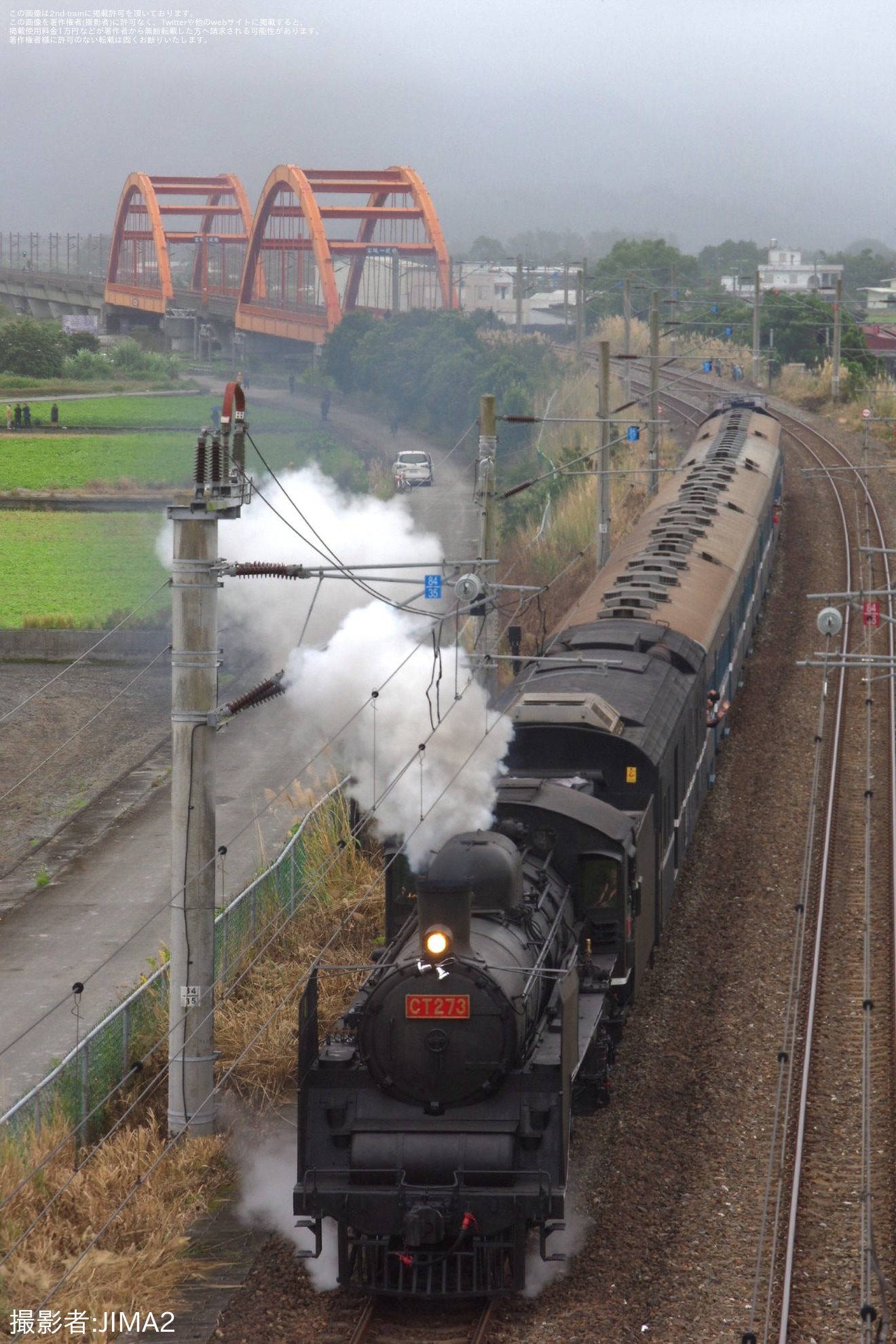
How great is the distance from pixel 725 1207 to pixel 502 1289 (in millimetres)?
2753

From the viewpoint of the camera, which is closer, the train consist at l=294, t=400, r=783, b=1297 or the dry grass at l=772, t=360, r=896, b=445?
the train consist at l=294, t=400, r=783, b=1297

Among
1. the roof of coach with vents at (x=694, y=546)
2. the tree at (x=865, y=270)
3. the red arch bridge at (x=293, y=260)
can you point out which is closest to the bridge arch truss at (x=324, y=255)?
the red arch bridge at (x=293, y=260)

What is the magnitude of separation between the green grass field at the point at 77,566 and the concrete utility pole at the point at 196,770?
96.5ft

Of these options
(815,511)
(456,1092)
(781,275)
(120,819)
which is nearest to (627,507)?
(815,511)

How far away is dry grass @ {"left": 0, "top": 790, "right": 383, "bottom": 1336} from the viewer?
509 inches

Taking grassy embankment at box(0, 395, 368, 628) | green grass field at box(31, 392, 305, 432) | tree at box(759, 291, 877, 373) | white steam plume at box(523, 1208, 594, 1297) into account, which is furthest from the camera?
tree at box(759, 291, 877, 373)

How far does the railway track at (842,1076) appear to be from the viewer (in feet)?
42.2

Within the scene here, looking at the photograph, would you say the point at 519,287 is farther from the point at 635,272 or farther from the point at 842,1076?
the point at 842,1076

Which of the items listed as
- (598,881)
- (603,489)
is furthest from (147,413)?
(598,881)

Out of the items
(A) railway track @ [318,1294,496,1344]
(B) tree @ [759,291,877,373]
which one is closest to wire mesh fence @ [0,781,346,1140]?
(A) railway track @ [318,1294,496,1344]

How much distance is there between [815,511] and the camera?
4834 centimetres

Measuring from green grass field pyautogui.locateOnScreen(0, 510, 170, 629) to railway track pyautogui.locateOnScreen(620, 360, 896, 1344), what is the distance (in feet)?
78.2

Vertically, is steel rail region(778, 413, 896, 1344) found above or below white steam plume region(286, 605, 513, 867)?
below

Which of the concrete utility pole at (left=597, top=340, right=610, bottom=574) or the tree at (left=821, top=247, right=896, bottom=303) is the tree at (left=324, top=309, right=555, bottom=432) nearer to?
the concrete utility pole at (left=597, top=340, right=610, bottom=574)
